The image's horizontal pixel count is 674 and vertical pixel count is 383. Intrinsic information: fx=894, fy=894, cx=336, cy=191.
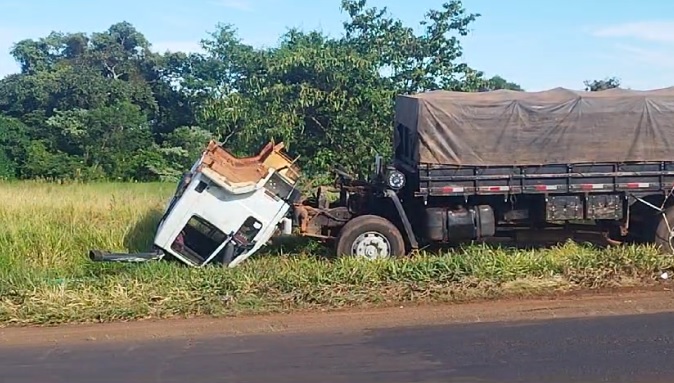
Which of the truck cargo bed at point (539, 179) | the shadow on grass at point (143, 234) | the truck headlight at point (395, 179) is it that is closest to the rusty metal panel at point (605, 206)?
the truck cargo bed at point (539, 179)

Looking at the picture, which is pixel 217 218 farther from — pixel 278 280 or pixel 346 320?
pixel 346 320

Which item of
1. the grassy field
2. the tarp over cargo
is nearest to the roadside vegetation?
the grassy field

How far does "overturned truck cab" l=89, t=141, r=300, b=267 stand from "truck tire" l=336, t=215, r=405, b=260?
37.4 inches

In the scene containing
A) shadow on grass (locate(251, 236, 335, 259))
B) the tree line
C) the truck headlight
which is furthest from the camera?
the tree line

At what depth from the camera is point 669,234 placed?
42.0 ft

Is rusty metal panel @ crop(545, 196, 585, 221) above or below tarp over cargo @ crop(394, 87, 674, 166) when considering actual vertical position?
below

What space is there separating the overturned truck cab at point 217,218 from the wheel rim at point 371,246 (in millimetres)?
1124

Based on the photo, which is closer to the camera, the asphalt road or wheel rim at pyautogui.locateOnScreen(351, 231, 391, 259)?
the asphalt road

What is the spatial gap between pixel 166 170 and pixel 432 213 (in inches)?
901

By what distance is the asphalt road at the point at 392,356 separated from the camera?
700 centimetres

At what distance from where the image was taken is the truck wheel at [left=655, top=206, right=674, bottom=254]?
12.8 meters

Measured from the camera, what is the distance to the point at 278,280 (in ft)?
34.5

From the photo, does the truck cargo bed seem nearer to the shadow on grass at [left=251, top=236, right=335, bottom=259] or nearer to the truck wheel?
the truck wheel

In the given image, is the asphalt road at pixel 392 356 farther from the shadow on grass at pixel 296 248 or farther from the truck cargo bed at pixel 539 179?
the shadow on grass at pixel 296 248
